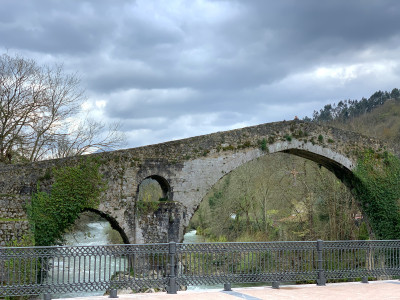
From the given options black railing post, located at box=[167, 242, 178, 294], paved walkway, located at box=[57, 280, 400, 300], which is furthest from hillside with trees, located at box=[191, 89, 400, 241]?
black railing post, located at box=[167, 242, 178, 294]

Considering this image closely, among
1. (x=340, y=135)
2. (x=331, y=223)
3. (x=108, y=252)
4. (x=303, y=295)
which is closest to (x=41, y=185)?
(x=108, y=252)

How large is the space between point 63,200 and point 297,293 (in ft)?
26.8

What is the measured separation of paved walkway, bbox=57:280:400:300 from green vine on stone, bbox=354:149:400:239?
9744 millimetres

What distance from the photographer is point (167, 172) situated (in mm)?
15773

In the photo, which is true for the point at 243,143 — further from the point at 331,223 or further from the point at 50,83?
the point at 50,83

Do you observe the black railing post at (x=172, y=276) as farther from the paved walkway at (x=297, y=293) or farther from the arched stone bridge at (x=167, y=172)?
the arched stone bridge at (x=167, y=172)

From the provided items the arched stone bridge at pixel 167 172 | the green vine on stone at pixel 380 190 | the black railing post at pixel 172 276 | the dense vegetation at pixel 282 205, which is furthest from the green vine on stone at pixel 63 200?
the dense vegetation at pixel 282 205

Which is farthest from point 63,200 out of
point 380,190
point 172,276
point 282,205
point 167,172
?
point 282,205

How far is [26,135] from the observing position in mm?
20609

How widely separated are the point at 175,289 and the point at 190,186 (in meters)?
7.40

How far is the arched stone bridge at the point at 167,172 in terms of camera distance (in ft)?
46.1

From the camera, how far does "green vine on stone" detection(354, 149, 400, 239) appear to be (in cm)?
1916

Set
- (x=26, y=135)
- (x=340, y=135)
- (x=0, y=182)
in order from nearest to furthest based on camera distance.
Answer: (x=0, y=182), (x=340, y=135), (x=26, y=135)

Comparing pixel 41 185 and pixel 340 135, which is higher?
pixel 340 135
